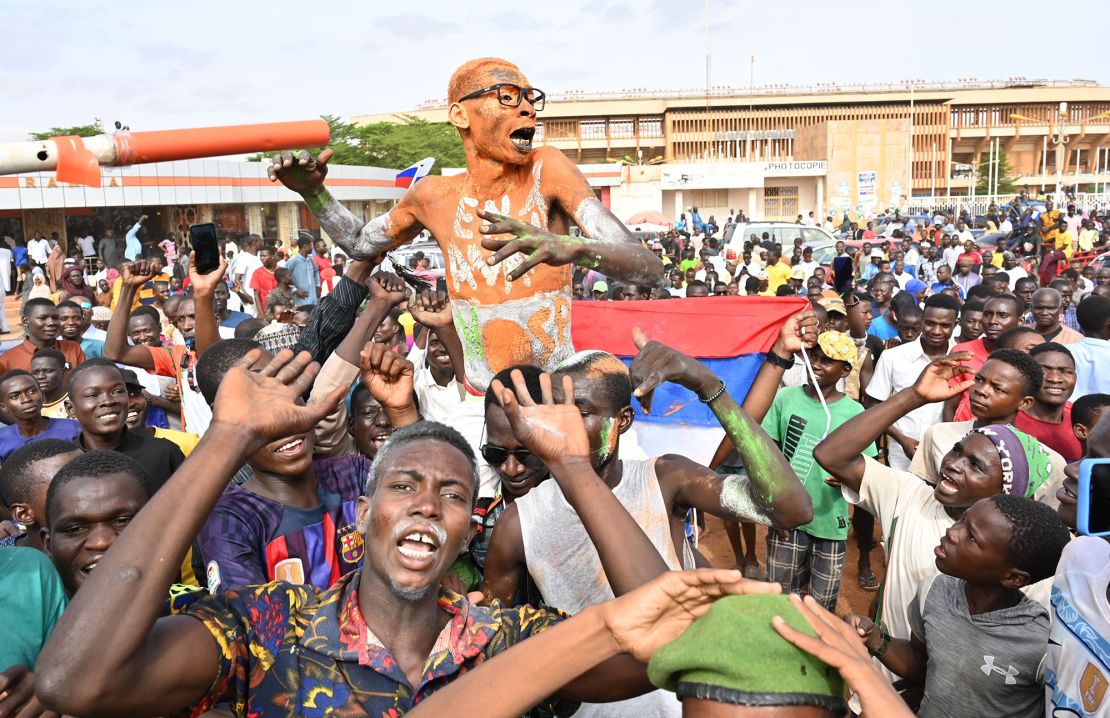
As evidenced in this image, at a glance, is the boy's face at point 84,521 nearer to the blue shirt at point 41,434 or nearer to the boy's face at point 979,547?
the blue shirt at point 41,434

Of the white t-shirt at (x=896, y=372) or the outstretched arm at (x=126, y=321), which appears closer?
the outstretched arm at (x=126, y=321)

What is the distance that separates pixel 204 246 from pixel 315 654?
268 centimetres

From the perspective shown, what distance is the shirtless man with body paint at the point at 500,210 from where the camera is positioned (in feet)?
10.4

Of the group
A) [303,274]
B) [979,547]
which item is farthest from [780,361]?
[303,274]

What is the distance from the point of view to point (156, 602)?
1.54 meters

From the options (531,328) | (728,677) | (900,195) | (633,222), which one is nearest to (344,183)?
(633,222)

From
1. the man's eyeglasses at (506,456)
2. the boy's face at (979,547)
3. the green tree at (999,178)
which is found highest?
the green tree at (999,178)

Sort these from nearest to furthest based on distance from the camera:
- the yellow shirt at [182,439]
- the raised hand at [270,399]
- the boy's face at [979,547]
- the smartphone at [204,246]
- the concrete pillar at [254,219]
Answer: the raised hand at [270,399], the boy's face at [979,547], the smartphone at [204,246], the yellow shirt at [182,439], the concrete pillar at [254,219]

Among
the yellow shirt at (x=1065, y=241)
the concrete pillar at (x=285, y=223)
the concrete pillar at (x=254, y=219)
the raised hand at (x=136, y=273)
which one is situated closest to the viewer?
the raised hand at (x=136, y=273)

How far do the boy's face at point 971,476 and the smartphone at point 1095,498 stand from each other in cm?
148

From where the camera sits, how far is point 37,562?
2277mm

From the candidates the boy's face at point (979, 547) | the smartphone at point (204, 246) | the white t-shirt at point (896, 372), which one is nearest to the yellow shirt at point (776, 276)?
the white t-shirt at point (896, 372)

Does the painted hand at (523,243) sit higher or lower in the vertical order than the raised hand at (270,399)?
higher

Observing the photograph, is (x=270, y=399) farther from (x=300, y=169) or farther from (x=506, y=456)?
(x=300, y=169)
